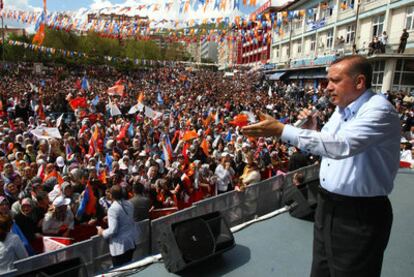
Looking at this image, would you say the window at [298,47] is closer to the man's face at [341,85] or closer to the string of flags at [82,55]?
the string of flags at [82,55]

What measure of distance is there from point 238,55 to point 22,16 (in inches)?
2495

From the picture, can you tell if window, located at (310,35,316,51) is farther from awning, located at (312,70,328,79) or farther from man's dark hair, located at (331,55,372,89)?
man's dark hair, located at (331,55,372,89)

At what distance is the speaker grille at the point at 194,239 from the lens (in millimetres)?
3465

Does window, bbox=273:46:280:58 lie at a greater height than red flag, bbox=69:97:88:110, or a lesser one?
greater

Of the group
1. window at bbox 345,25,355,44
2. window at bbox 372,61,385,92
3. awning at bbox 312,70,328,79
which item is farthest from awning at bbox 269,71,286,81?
window at bbox 372,61,385,92

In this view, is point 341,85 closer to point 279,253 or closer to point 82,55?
point 279,253

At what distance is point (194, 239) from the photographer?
3.59m

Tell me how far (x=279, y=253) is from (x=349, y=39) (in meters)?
31.5

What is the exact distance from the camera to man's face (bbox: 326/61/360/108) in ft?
5.94

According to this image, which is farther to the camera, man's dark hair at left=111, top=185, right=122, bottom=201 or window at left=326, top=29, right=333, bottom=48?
window at left=326, top=29, right=333, bottom=48

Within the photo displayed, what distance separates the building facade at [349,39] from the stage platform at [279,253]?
1796cm

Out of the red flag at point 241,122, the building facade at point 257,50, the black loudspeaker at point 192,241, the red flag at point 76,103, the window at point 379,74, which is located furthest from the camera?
the building facade at point 257,50

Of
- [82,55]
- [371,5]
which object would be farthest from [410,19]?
[82,55]

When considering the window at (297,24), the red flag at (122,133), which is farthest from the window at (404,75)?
the window at (297,24)
